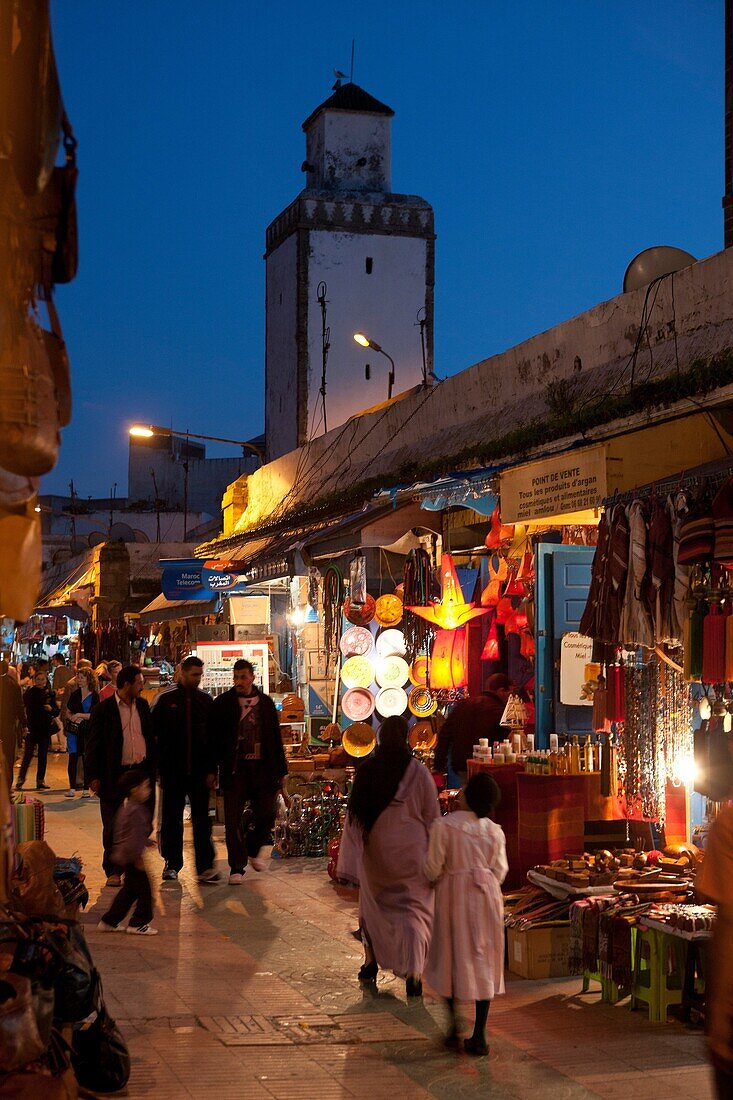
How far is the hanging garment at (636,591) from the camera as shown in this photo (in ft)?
23.8

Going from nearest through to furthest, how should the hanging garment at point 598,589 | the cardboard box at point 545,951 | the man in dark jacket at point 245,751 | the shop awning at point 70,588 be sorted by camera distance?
1. the cardboard box at point 545,951
2. the hanging garment at point 598,589
3. the man in dark jacket at point 245,751
4. the shop awning at point 70,588

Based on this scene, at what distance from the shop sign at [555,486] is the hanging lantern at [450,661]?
220cm

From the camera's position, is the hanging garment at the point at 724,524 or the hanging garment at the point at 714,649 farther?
the hanging garment at the point at 714,649

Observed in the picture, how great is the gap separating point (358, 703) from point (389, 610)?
102 centimetres

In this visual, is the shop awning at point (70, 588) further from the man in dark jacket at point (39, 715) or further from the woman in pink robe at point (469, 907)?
the woman in pink robe at point (469, 907)

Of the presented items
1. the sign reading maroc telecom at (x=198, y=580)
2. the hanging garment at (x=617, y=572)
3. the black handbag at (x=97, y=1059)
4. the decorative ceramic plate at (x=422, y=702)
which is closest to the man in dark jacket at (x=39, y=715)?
the sign reading maroc telecom at (x=198, y=580)

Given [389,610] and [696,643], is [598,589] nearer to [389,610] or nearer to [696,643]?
[696,643]

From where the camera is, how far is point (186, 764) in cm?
1038

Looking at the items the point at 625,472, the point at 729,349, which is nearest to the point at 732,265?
the point at 729,349

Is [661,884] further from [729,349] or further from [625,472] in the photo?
[729,349]

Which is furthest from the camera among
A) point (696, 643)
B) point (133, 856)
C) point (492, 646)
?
point (492, 646)

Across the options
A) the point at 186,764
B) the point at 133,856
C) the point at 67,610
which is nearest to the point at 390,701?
the point at 186,764

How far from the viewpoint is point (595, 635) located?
766 centimetres

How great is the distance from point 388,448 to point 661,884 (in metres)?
8.28
